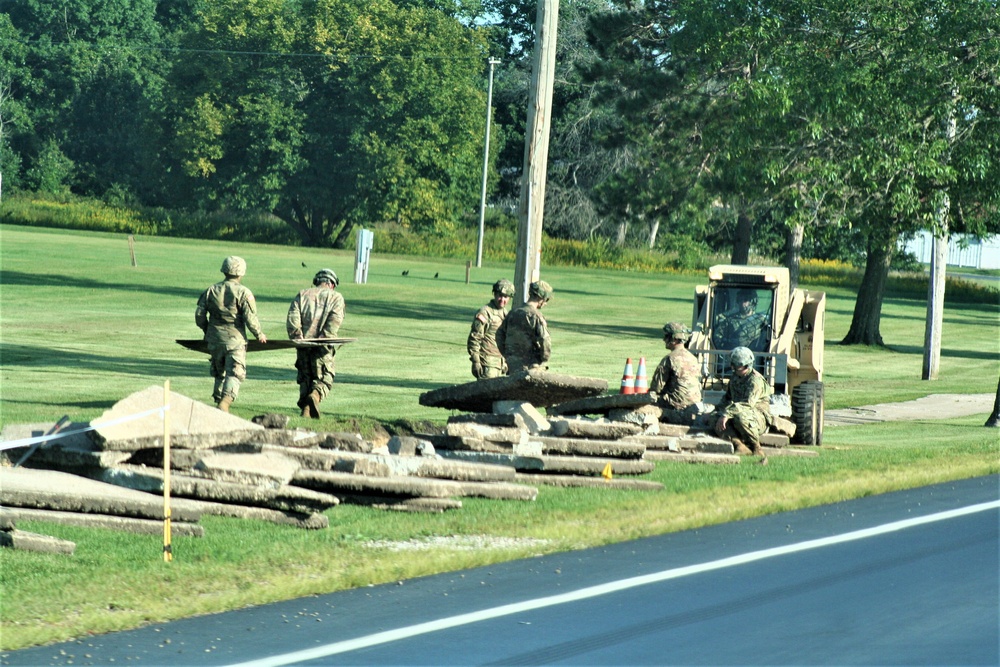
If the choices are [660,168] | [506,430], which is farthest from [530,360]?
[660,168]

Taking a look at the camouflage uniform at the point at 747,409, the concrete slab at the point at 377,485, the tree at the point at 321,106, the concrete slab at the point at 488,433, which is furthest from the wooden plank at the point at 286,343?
the tree at the point at 321,106

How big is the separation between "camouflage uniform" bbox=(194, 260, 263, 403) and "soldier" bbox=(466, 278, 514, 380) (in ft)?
8.89

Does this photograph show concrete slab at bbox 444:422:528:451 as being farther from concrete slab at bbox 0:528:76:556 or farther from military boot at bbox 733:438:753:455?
concrete slab at bbox 0:528:76:556

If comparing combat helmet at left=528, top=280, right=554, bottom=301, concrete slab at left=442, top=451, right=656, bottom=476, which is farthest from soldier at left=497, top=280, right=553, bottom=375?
concrete slab at left=442, top=451, right=656, bottom=476

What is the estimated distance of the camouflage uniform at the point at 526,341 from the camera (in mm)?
17031

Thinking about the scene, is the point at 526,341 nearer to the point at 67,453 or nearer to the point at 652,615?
the point at 67,453

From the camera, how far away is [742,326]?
65.1 ft

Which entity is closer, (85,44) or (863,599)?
(863,599)

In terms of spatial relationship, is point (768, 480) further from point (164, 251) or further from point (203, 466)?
point (164, 251)

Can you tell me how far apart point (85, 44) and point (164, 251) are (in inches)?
1573

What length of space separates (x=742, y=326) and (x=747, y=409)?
3936mm

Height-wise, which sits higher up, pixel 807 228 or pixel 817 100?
pixel 817 100

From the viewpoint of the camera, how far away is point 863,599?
9102 millimetres

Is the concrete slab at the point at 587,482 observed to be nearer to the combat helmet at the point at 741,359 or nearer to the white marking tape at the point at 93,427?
the combat helmet at the point at 741,359
